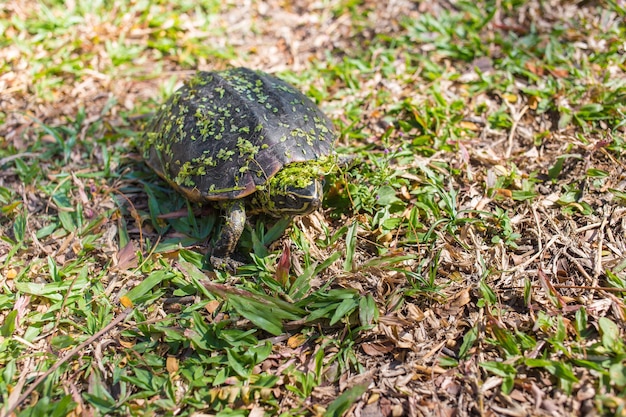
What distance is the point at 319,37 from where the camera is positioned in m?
5.61

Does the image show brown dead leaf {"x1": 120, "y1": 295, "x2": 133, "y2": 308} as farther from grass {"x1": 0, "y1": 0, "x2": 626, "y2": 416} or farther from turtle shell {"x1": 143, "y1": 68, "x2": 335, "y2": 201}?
turtle shell {"x1": 143, "y1": 68, "x2": 335, "y2": 201}

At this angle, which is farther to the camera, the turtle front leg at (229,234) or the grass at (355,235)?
the turtle front leg at (229,234)

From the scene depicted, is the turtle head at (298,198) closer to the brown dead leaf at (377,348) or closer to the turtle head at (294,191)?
the turtle head at (294,191)

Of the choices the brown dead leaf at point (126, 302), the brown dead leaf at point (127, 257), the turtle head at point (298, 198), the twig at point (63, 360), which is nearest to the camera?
the twig at point (63, 360)

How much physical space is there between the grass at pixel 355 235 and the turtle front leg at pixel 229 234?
0.32 ft

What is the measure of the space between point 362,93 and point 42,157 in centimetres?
308

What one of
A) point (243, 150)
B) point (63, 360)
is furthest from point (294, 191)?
point (63, 360)

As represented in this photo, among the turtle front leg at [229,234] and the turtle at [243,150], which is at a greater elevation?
the turtle at [243,150]

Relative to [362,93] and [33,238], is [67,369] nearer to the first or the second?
[33,238]

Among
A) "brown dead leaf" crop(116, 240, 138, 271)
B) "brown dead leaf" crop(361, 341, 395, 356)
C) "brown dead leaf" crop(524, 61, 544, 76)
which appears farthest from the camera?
"brown dead leaf" crop(524, 61, 544, 76)

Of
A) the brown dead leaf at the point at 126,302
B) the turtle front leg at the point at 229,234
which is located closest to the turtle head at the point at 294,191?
the turtle front leg at the point at 229,234

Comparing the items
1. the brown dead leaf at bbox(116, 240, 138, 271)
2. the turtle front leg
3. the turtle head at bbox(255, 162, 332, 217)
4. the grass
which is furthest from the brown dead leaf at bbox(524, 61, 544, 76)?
the brown dead leaf at bbox(116, 240, 138, 271)

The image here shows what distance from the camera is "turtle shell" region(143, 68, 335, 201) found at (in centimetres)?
346

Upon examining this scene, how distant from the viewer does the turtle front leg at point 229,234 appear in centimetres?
353
